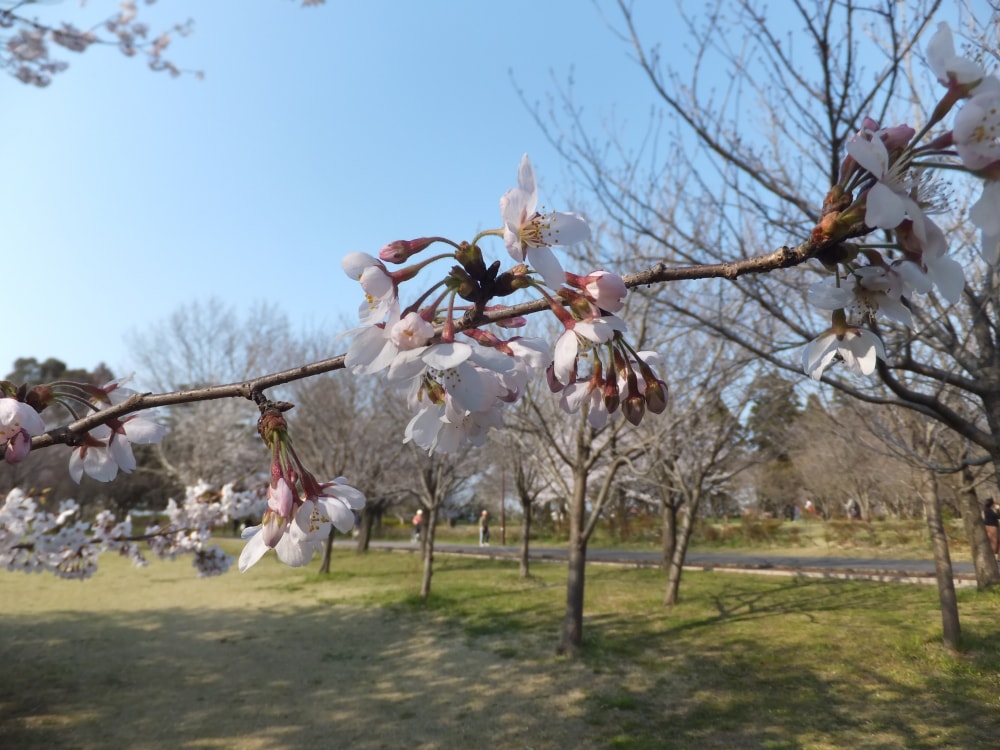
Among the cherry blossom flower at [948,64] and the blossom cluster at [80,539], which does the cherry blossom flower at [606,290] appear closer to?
the cherry blossom flower at [948,64]

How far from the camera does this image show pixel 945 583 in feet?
20.8

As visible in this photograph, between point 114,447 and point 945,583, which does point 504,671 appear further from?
point 114,447

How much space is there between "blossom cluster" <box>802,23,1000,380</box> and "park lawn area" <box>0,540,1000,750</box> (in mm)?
4654

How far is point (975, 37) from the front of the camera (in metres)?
3.60

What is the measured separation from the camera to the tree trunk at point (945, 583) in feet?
20.7

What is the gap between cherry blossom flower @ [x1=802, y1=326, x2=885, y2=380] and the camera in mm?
809

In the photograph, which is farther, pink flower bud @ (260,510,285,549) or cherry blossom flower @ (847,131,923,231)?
pink flower bud @ (260,510,285,549)

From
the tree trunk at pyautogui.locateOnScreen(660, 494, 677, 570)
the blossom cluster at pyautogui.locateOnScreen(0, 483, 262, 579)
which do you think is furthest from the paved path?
the blossom cluster at pyautogui.locateOnScreen(0, 483, 262, 579)

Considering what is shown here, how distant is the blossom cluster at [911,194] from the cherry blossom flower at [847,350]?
65 mm

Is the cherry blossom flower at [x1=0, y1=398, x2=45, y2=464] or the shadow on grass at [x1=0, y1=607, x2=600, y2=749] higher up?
the cherry blossom flower at [x1=0, y1=398, x2=45, y2=464]

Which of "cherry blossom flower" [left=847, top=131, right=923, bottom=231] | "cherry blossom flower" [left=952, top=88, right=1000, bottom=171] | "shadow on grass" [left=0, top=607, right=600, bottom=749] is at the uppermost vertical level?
"cherry blossom flower" [left=952, top=88, right=1000, bottom=171]

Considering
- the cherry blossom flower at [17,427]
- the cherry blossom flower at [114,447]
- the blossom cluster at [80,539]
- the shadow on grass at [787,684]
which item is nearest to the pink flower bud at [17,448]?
the cherry blossom flower at [17,427]

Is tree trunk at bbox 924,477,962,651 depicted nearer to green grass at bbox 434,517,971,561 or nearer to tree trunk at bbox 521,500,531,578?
tree trunk at bbox 521,500,531,578

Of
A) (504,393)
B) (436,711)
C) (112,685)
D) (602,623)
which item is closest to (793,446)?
(602,623)
